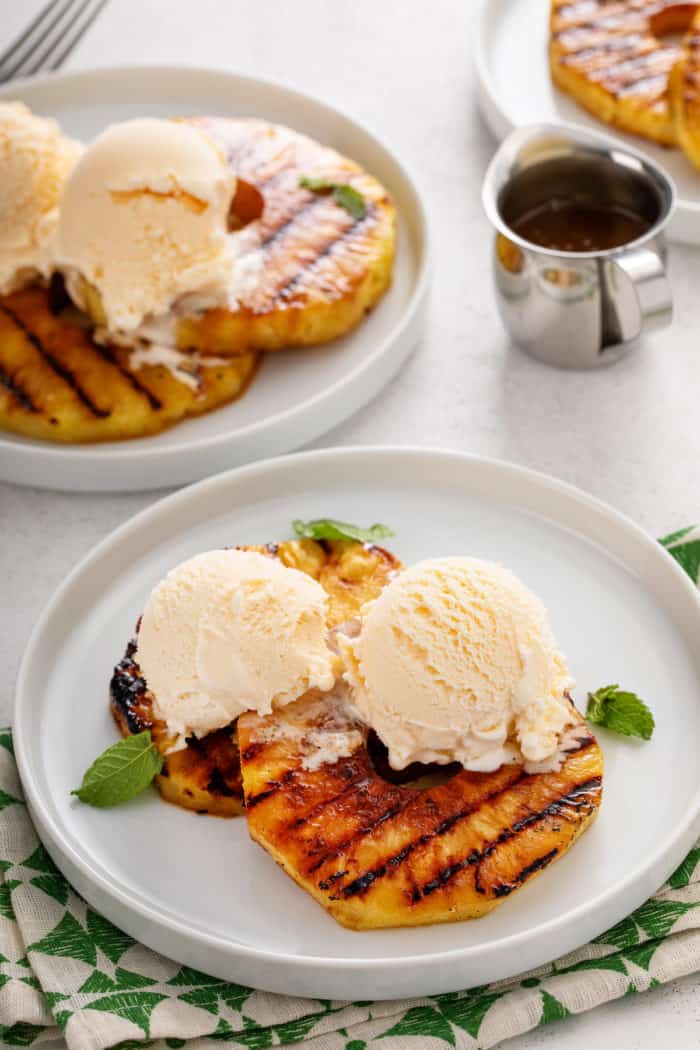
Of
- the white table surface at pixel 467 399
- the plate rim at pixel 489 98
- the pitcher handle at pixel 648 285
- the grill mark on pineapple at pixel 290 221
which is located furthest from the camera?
the plate rim at pixel 489 98

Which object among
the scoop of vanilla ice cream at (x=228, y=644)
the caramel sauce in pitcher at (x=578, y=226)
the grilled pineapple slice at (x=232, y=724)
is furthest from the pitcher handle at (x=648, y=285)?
the scoop of vanilla ice cream at (x=228, y=644)

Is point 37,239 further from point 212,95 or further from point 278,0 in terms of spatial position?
point 278,0

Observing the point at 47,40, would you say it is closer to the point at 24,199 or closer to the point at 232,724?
the point at 24,199

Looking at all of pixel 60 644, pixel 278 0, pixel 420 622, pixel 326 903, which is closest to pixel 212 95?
pixel 278 0

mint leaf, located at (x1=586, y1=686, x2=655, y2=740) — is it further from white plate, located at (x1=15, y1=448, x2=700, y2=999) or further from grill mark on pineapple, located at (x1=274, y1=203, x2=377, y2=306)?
grill mark on pineapple, located at (x1=274, y1=203, x2=377, y2=306)

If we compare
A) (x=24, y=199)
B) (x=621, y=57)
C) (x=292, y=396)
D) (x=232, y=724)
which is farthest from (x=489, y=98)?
(x=232, y=724)

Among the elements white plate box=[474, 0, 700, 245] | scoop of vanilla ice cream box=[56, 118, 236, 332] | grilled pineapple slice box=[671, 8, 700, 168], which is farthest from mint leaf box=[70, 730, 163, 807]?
grilled pineapple slice box=[671, 8, 700, 168]

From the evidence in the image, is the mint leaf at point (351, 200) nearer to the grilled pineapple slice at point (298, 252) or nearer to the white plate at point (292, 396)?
the grilled pineapple slice at point (298, 252)
